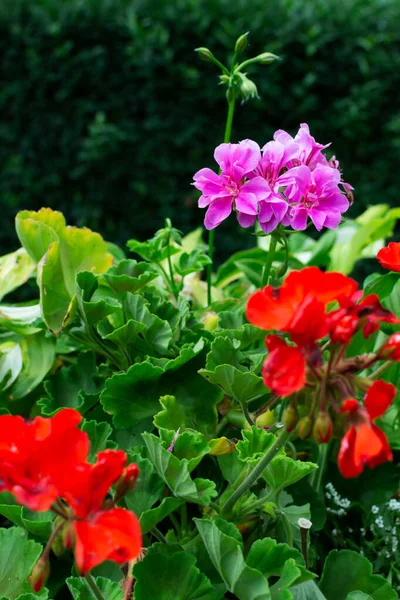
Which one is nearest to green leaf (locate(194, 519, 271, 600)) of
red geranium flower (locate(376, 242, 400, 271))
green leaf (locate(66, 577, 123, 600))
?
green leaf (locate(66, 577, 123, 600))

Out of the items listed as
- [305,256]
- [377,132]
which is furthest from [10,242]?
[305,256]

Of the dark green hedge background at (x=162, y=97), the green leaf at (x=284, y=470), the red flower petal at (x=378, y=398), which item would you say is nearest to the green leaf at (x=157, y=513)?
the green leaf at (x=284, y=470)

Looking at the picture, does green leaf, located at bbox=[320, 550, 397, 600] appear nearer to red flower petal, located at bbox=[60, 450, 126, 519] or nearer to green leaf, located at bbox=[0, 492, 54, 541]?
green leaf, located at bbox=[0, 492, 54, 541]

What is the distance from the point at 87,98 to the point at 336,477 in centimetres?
341

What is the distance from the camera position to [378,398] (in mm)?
589

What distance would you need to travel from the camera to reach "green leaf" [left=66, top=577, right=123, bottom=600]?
0.78 metres

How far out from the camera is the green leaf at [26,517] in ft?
2.85

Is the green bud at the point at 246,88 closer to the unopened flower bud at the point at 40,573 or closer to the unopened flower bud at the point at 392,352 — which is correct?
the unopened flower bud at the point at 392,352

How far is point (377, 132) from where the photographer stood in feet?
14.2

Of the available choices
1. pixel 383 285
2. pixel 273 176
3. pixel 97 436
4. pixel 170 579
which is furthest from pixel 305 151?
pixel 170 579

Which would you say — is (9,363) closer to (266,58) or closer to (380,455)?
(266,58)

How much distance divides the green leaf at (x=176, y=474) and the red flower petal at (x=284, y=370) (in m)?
0.26

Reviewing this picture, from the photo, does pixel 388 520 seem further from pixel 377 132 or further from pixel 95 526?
pixel 377 132

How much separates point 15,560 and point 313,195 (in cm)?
58
